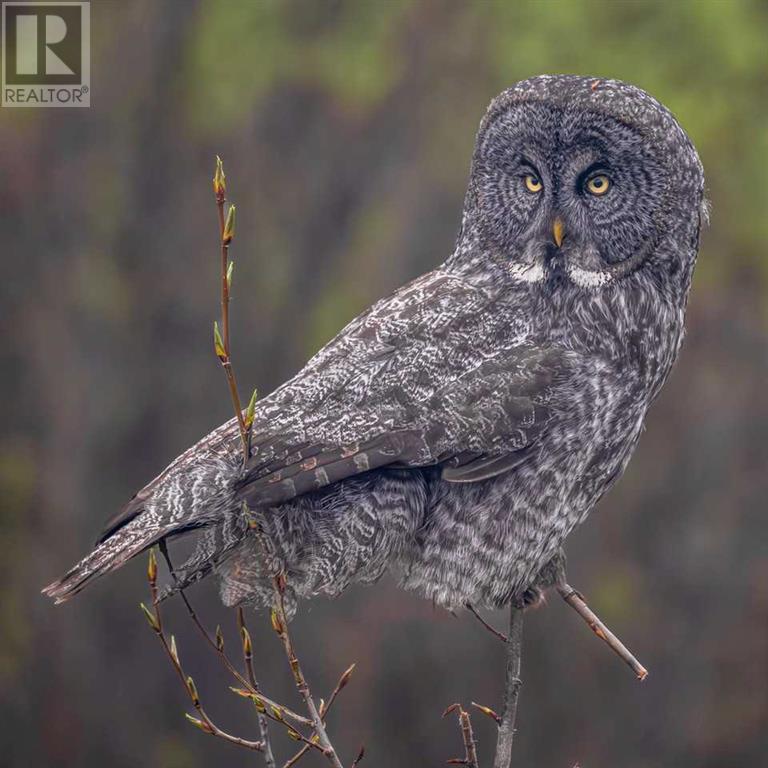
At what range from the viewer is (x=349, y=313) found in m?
11.0

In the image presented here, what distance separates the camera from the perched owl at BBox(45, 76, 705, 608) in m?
3.26

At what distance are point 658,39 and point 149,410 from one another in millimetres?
5375

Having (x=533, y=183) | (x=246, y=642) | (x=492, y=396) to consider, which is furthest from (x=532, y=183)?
(x=246, y=642)

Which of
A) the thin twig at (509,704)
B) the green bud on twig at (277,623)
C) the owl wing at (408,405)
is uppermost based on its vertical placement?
the owl wing at (408,405)

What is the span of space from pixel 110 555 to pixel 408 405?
2.67 feet

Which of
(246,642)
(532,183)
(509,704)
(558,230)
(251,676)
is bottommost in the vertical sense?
(509,704)

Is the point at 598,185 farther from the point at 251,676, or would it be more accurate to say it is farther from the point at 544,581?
the point at 251,676

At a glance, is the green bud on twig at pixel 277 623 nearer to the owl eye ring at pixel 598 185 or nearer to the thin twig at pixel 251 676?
the thin twig at pixel 251 676

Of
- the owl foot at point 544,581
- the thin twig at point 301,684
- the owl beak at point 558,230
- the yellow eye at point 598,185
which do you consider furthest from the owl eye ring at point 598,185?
the thin twig at point 301,684

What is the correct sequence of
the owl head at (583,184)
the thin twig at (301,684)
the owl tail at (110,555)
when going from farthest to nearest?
the owl head at (583,184)
the owl tail at (110,555)
the thin twig at (301,684)

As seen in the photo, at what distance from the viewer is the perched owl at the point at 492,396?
10.7 feet

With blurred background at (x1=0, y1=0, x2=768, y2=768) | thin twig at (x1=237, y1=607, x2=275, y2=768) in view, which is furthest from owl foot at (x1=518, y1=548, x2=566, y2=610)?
blurred background at (x1=0, y1=0, x2=768, y2=768)

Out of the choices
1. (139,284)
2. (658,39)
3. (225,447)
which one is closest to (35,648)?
(139,284)

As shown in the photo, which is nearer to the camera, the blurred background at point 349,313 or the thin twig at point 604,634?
the thin twig at point 604,634
